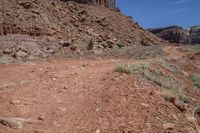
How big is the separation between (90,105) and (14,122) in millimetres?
1643

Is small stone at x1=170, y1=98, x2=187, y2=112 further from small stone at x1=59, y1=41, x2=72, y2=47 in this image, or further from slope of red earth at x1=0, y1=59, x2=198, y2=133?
small stone at x1=59, y1=41, x2=72, y2=47

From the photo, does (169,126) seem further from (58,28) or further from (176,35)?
(176,35)

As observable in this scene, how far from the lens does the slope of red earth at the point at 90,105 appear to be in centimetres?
589

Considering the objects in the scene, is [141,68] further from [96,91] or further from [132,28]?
[132,28]

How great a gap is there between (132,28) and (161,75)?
24.4 m

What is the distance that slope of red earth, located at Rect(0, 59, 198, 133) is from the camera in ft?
19.3

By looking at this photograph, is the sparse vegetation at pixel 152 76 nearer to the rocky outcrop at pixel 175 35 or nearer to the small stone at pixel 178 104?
the small stone at pixel 178 104

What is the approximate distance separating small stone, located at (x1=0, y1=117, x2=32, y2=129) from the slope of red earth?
0.24ft

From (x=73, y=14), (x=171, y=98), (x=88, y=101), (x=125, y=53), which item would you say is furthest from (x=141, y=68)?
(x=73, y=14)

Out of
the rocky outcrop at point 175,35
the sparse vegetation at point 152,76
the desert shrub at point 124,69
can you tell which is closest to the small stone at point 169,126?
the sparse vegetation at point 152,76

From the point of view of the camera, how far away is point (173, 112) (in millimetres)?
6820

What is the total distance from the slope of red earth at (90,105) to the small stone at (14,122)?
0.07 meters

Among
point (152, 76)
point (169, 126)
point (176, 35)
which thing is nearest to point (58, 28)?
point (152, 76)

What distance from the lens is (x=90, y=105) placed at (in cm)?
673
